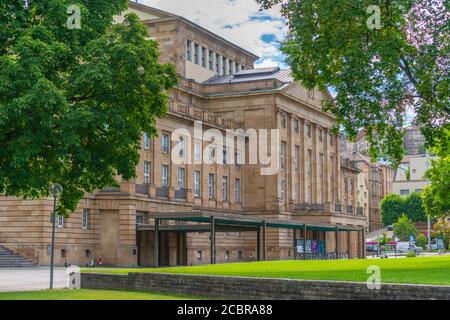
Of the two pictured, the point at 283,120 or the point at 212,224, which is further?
the point at 283,120

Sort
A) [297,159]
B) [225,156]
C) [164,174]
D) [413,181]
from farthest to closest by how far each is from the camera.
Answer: [413,181] → [297,159] → [225,156] → [164,174]

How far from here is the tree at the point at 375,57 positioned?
98.5 feet

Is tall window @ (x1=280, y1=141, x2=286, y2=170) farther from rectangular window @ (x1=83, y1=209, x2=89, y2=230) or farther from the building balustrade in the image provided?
rectangular window @ (x1=83, y1=209, x2=89, y2=230)

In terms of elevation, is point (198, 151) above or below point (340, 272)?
above

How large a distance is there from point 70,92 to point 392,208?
142 m

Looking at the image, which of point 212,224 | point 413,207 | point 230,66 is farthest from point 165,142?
point 413,207

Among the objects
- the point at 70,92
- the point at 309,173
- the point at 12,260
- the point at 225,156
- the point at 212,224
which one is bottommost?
the point at 12,260

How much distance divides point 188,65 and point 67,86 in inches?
2389

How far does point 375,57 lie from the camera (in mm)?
30484

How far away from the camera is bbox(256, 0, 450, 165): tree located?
3002 centimetres

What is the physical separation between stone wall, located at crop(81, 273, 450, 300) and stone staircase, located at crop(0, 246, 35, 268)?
84.7 feet

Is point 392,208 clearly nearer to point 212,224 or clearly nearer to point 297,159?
point 297,159

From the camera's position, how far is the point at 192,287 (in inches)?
969
